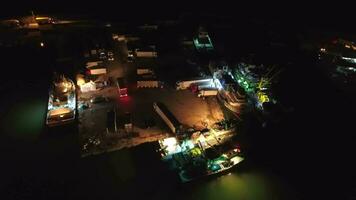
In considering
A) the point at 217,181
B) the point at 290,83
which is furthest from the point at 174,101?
the point at 290,83

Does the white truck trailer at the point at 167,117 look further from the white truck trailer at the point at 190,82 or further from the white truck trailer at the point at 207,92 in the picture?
the white truck trailer at the point at 207,92

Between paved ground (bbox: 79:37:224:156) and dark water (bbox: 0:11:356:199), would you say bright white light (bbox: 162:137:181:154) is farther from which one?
dark water (bbox: 0:11:356:199)

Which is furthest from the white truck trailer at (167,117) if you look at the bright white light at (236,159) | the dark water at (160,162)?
the bright white light at (236,159)

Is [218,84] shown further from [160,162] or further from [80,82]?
[80,82]

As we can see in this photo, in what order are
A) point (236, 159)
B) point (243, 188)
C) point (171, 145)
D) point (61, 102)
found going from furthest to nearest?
1. point (61, 102)
2. point (171, 145)
3. point (236, 159)
4. point (243, 188)

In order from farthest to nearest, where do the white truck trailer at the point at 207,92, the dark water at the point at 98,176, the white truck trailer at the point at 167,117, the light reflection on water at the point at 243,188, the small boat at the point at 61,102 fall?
the white truck trailer at the point at 207,92 → the small boat at the point at 61,102 → the white truck trailer at the point at 167,117 → the light reflection on water at the point at 243,188 → the dark water at the point at 98,176

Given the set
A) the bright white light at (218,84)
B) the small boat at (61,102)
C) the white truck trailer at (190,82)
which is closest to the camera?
the small boat at (61,102)

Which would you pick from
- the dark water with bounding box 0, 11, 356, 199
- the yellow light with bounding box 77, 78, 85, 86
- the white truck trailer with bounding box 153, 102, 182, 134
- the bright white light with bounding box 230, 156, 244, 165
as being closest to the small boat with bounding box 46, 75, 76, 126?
the yellow light with bounding box 77, 78, 85, 86

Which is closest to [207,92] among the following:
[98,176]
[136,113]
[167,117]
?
[167,117]

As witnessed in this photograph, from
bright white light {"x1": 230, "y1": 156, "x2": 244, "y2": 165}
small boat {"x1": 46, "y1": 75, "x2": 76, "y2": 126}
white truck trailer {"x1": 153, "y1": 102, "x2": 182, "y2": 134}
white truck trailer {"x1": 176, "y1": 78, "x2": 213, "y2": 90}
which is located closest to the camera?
bright white light {"x1": 230, "y1": 156, "x2": 244, "y2": 165}

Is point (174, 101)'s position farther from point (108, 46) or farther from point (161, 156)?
point (108, 46)

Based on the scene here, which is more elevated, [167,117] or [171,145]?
[167,117]
